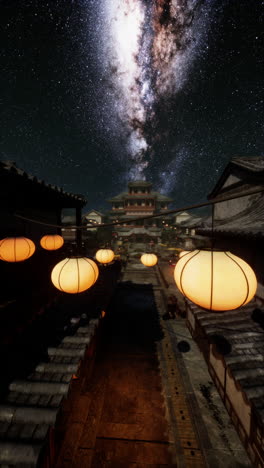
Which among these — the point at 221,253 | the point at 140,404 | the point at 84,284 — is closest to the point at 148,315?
the point at 140,404

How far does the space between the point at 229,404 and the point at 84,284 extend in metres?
5.40

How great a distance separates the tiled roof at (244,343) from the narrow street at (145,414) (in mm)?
2092

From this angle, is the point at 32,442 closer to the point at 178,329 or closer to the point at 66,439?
the point at 66,439

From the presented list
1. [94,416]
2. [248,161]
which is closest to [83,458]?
[94,416]

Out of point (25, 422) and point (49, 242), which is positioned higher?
point (49, 242)

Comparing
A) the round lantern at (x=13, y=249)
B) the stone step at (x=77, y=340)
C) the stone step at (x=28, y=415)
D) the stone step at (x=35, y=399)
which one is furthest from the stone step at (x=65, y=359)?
the round lantern at (x=13, y=249)

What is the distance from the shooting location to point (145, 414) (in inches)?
192

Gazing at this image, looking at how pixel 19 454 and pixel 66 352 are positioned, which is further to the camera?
pixel 66 352

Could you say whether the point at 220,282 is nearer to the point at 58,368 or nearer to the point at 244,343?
the point at 244,343

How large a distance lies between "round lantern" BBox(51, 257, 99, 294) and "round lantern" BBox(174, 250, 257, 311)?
8.03 ft

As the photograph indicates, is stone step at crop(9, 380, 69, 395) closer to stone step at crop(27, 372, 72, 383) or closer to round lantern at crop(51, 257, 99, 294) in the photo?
stone step at crop(27, 372, 72, 383)

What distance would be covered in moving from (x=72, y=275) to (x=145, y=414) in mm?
4553

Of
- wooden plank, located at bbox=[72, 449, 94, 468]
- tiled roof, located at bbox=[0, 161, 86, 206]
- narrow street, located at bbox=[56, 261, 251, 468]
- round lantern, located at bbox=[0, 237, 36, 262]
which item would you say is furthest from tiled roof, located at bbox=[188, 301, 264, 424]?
tiled roof, located at bbox=[0, 161, 86, 206]

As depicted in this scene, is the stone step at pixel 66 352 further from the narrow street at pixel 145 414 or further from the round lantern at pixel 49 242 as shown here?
the round lantern at pixel 49 242
